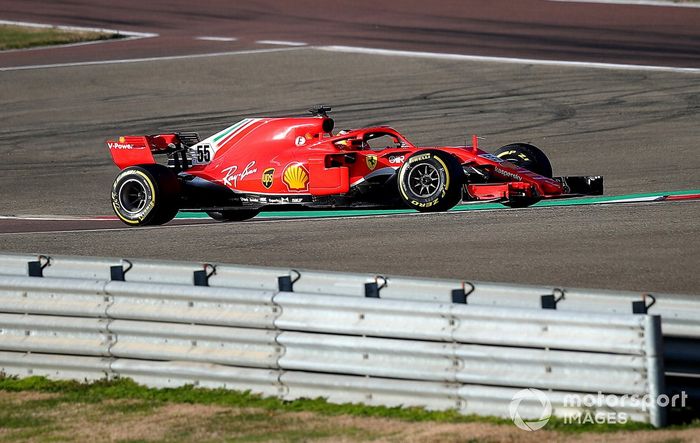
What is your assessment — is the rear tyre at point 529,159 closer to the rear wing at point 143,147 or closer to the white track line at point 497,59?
the rear wing at point 143,147

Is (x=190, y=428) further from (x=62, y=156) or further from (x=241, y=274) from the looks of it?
(x=62, y=156)

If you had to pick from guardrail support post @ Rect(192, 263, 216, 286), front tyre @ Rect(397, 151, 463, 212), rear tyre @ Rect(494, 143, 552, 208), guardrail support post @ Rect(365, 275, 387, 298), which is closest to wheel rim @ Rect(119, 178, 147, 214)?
front tyre @ Rect(397, 151, 463, 212)

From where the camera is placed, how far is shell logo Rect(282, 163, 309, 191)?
44.9 feet

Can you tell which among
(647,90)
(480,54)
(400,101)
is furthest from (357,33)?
(647,90)

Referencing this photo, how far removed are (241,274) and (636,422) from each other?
9.75ft

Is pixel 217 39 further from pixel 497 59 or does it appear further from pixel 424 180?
pixel 424 180

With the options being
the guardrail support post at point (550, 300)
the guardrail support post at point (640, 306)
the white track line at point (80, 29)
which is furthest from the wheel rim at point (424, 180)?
the white track line at point (80, 29)

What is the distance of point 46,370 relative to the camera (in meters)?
8.95

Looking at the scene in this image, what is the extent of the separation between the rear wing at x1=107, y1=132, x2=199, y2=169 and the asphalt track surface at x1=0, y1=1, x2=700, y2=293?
0.86m

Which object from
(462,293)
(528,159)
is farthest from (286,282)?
(528,159)

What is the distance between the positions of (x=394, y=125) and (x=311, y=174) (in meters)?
9.27

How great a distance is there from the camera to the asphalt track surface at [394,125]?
38.6 ft

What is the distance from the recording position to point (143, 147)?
580 inches

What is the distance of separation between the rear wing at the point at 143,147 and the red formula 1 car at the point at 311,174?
12 mm
